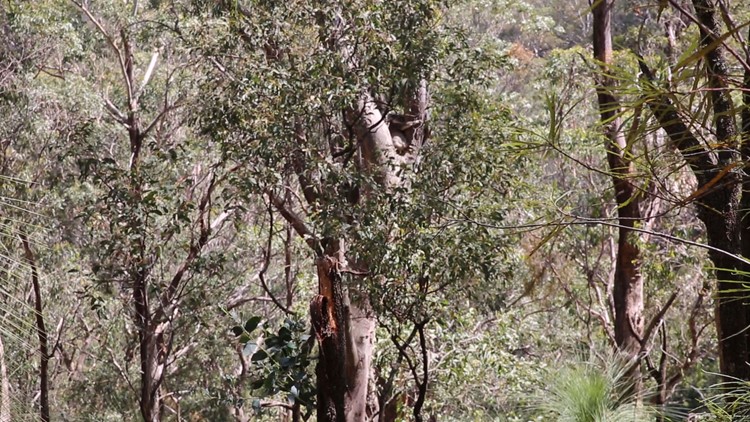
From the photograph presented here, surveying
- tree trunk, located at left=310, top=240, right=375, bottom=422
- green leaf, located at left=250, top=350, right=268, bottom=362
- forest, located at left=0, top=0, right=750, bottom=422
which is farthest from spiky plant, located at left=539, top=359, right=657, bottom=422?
green leaf, located at left=250, top=350, right=268, bottom=362

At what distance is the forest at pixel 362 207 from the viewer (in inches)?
141

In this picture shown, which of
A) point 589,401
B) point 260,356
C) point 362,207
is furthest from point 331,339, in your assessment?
point 362,207

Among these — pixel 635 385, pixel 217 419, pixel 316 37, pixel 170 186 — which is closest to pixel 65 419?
pixel 217 419

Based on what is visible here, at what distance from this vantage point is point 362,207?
520cm

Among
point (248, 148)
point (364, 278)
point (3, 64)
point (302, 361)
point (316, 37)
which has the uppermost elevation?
point (3, 64)

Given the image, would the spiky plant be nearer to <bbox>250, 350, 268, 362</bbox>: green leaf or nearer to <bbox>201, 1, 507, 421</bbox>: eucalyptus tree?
<bbox>201, 1, 507, 421</bbox>: eucalyptus tree

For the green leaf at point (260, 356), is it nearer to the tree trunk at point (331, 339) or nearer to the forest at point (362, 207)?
the forest at point (362, 207)

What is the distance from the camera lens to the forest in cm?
359

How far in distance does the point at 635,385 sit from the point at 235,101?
2.75 meters

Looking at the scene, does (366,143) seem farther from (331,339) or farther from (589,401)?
(589,401)

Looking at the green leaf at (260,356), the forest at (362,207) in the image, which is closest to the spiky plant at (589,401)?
the forest at (362,207)

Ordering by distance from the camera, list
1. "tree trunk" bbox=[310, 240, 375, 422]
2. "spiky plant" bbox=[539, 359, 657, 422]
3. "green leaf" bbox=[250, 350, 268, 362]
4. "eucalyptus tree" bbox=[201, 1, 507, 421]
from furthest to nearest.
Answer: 1. "eucalyptus tree" bbox=[201, 1, 507, 421]
2. "green leaf" bbox=[250, 350, 268, 362]
3. "tree trunk" bbox=[310, 240, 375, 422]
4. "spiky plant" bbox=[539, 359, 657, 422]

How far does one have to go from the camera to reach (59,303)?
8492 millimetres

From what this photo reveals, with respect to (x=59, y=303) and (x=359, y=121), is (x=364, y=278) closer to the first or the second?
(x=359, y=121)
